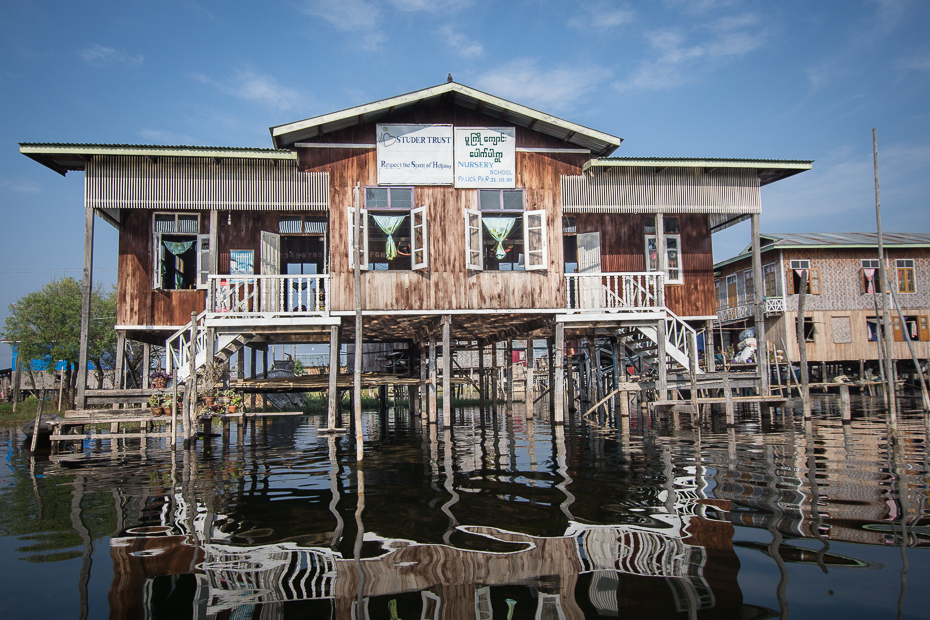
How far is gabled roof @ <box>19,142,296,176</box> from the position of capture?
1498 cm

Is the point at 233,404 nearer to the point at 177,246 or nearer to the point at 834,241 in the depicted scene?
the point at 177,246

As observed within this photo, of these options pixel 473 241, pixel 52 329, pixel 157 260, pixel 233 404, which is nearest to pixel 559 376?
pixel 473 241

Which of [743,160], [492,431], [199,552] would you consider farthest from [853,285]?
[199,552]

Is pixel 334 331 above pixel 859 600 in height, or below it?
above

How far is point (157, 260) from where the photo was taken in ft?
56.1

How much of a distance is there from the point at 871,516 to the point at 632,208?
1180cm

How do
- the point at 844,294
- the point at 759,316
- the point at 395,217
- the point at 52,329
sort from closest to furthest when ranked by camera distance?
the point at 395,217, the point at 759,316, the point at 844,294, the point at 52,329

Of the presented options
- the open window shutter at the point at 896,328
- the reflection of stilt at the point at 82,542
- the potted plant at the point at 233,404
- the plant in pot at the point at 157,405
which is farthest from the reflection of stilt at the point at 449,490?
the open window shutter at the point at 896,328

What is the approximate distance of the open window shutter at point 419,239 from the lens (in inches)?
619

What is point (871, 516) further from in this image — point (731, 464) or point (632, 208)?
point (632, 208)

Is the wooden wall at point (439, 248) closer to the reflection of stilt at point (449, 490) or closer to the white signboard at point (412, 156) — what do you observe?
the white signboard at point (412, 156)

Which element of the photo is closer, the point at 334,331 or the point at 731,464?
the point at 731,464

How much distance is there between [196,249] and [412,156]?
6.97 meters

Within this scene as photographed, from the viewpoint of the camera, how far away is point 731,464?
10133 mm
